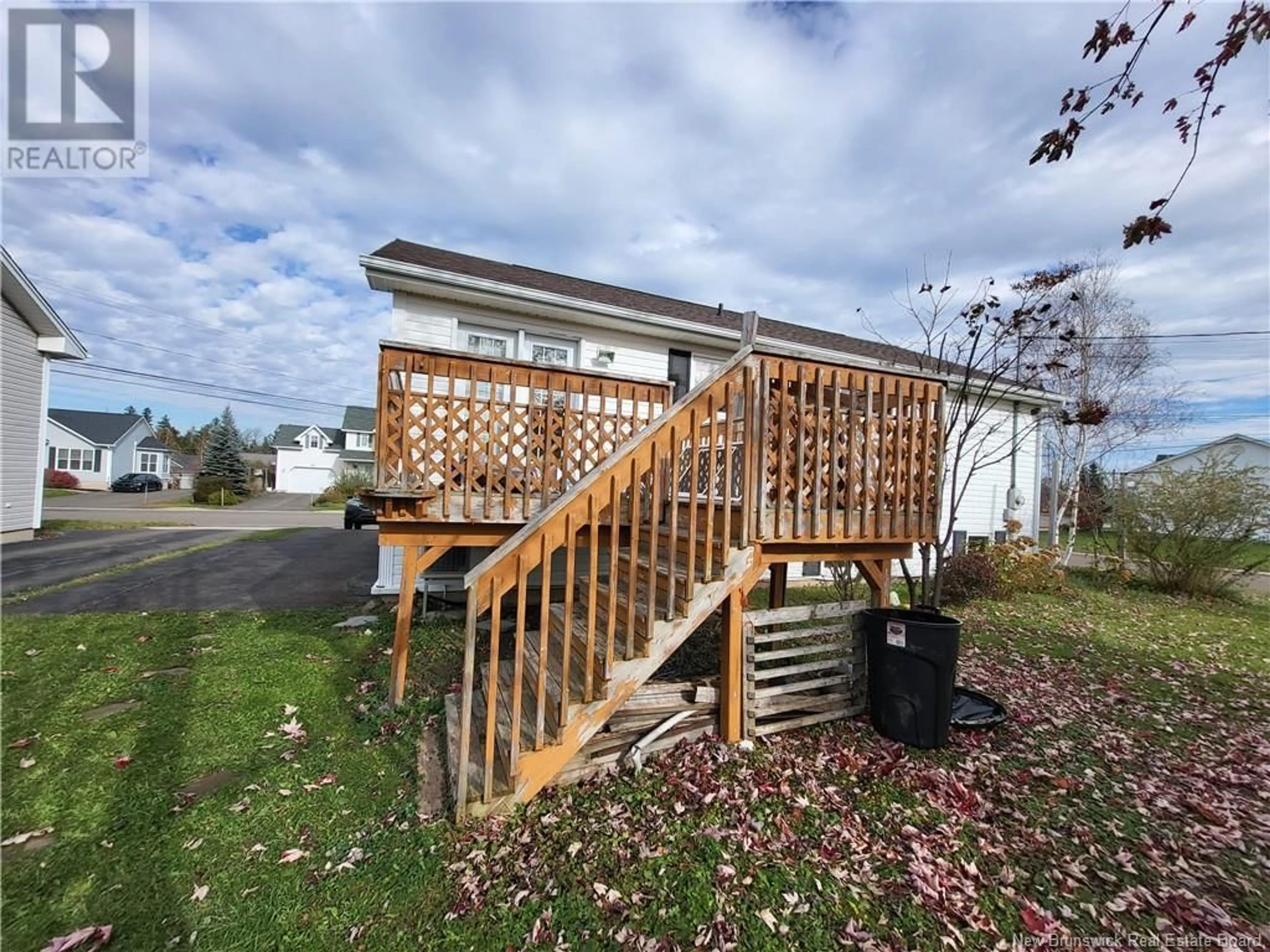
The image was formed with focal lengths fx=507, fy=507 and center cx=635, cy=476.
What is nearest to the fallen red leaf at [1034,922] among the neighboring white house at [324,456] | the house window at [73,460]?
the neighboring white house at [324,456]

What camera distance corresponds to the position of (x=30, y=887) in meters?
2.19

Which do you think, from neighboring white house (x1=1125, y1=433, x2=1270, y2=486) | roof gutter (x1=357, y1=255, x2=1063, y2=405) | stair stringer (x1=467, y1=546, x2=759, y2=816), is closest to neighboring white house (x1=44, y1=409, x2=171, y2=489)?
roof gutter (x1=357, y1=255, x2=1063, y2=405)

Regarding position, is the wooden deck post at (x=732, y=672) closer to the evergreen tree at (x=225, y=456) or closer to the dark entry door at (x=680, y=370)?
the dark entry door at (x=680, y=370)

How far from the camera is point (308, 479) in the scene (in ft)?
129

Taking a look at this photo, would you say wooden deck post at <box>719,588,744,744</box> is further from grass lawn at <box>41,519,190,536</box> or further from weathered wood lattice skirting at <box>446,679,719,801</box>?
grass lawn at <box>41,519,190,536</box>

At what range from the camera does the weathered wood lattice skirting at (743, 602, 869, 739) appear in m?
3.53

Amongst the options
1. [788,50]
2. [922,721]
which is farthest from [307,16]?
[922,721]

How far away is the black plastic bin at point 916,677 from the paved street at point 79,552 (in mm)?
10602

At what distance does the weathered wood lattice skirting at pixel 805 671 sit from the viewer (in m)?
3.53

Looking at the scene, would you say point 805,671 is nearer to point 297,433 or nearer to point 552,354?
point 552,354

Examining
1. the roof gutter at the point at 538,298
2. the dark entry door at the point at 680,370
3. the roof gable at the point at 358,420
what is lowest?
the dark entry door at the point at 680,370

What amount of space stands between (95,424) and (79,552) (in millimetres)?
39684

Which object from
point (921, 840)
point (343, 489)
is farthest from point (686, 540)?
point (343, 489)

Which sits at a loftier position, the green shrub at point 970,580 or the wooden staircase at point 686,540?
the wooden staircase at point 686,540
